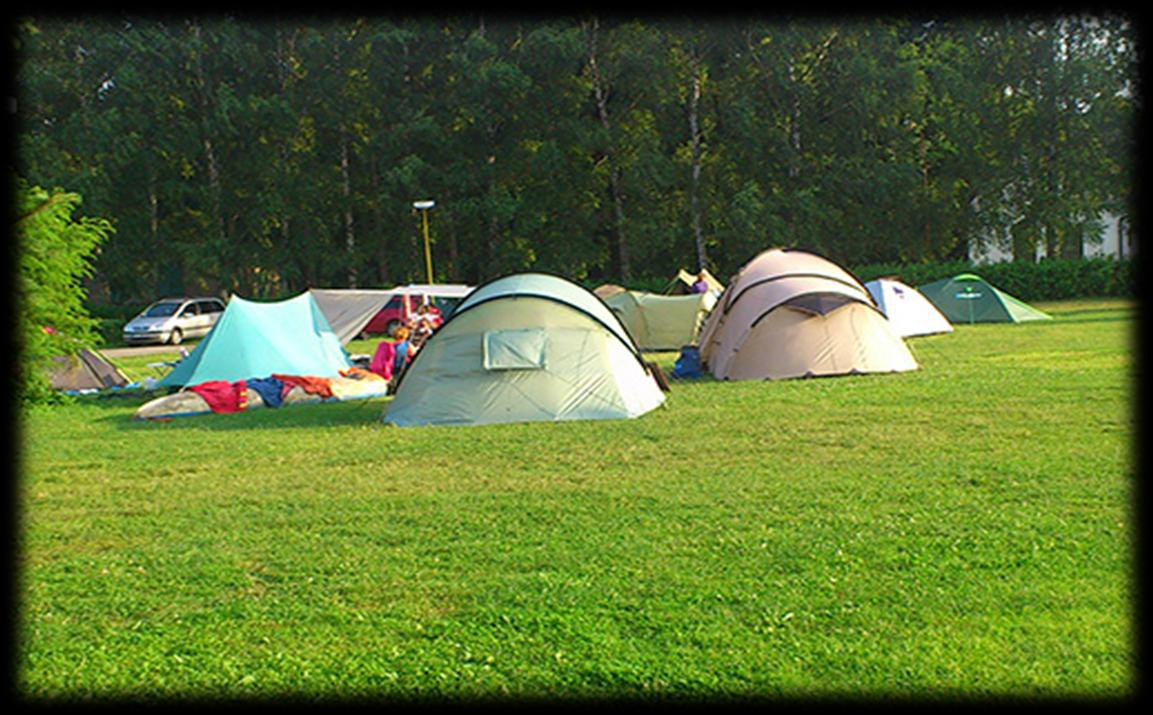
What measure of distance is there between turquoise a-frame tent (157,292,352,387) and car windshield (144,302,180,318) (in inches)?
646

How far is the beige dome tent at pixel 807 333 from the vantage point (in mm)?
15156

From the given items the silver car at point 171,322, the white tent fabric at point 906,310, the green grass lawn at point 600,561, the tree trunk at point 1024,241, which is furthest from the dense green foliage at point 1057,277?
the green grass lawn at point 600,561

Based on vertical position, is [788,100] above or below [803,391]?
above

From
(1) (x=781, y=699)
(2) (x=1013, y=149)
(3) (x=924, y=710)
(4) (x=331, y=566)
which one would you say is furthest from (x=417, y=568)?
(2) (x=1013, y=149)

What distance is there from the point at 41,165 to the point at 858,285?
27.3 metres

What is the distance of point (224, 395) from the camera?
14039 millimetres

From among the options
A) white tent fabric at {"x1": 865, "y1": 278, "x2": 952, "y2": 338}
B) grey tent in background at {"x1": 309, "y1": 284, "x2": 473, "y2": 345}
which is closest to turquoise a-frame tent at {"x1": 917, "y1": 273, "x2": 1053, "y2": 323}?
white tent fabric at {"x1": 865, "y1": 278, "x2": 952, "y2": 338}

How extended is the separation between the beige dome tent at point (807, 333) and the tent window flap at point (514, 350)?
13.9ft

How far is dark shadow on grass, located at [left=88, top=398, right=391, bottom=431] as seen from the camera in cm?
1252

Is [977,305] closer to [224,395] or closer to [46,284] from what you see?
[224,395]

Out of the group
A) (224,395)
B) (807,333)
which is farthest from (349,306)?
(807,333)

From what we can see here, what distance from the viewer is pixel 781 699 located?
13.7 ft

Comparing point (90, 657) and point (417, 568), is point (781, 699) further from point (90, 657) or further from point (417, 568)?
point (90, 657)

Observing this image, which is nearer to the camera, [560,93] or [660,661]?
[660,661]
